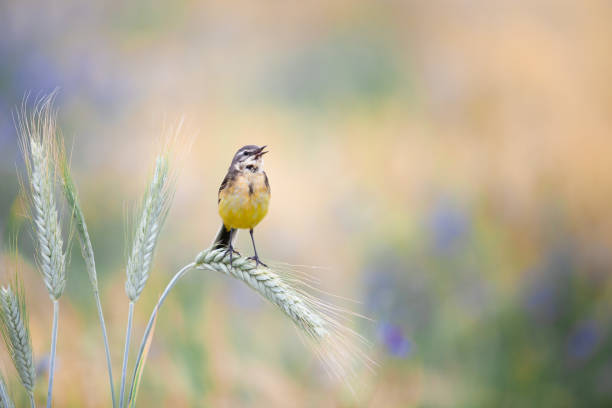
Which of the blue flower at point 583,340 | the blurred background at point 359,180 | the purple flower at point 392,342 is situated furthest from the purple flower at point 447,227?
the purple flower at point 392,342

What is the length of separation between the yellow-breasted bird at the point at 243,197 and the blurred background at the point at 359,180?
3.99 feet

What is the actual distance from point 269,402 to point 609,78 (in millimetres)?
4595

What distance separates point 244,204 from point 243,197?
2 centimetres

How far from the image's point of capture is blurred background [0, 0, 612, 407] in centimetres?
297

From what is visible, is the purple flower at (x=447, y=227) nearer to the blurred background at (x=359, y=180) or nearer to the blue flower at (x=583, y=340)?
the blurred background at (x=359, y=180)

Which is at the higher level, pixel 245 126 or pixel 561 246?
pixel 245 126

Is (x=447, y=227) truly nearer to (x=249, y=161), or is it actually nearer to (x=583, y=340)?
(x=583, y=340)

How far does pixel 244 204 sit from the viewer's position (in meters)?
1.24

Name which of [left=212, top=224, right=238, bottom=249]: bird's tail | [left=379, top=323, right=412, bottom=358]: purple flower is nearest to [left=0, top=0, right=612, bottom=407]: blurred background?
[left=379, top=323, right=412, bottom=358]: purple flower

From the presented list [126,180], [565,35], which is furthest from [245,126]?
[565,35]

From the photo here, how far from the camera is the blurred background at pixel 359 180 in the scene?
297 cm

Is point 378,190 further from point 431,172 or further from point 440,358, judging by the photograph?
point 440,358

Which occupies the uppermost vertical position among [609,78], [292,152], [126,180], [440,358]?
[609,78]

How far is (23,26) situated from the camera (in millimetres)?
4324
